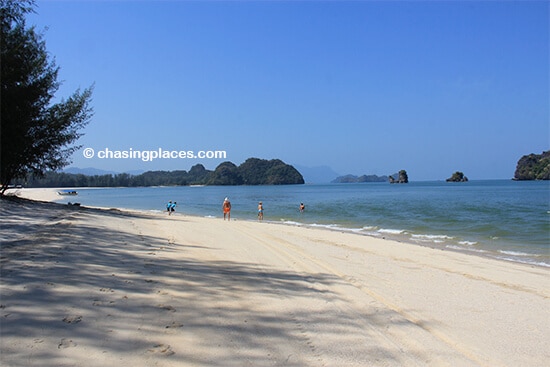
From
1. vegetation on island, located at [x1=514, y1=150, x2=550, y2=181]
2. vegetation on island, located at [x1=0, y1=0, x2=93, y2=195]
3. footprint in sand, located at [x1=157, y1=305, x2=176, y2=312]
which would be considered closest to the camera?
footprint in sand, located at [x1=157, y1=305, x2=176, y2=312]

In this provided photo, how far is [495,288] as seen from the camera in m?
7.17

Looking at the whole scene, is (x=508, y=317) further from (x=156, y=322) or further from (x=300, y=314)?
(x=156, y=322)

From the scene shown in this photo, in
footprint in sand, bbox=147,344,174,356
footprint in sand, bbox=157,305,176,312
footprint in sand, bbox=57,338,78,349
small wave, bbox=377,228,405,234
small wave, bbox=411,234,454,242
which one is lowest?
small wave, bbox=377,228,405,234

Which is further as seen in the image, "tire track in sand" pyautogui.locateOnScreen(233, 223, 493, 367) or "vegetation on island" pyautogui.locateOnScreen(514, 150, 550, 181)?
"vegetation on island" pyautogui.locateOnScreen(514, 150, 550, 181)

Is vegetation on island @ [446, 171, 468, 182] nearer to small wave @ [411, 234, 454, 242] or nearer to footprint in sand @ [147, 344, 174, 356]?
small wave @ [411, 234, 454, 242]

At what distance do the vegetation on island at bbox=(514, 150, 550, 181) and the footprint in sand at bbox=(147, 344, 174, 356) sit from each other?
179m

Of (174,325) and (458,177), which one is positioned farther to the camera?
(458,177)

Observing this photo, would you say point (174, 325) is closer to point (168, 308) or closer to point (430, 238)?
point (168, 308)

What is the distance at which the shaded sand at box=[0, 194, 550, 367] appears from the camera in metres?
3.61

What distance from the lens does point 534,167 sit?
16188 cm

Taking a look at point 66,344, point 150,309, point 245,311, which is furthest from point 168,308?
point 66,344

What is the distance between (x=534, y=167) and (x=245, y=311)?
188783 millimetres

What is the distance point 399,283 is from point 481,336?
8.57ft

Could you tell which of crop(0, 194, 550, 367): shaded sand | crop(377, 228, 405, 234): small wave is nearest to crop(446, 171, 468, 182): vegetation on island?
crop(377, 228, 405, 234): small wave
